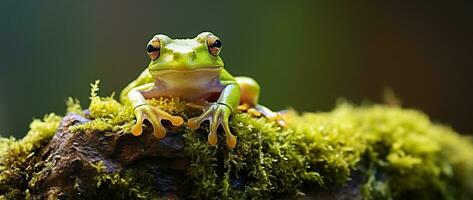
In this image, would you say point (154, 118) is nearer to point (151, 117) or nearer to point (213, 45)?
point (151, 117)

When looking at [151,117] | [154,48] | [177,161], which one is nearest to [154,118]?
[151,117]

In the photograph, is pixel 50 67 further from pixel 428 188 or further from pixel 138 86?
pixel 428 188

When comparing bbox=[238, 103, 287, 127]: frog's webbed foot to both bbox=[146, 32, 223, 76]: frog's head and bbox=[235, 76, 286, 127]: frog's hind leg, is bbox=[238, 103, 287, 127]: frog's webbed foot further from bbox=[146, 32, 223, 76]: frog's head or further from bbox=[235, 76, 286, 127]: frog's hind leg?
bbox=[146, 32, 223, 76]: frog's head

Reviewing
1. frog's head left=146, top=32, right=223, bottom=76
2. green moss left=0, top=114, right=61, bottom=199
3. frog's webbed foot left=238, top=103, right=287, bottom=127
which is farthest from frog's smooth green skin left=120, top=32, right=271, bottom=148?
green moss left=0, top=114, right=61, bottom=199

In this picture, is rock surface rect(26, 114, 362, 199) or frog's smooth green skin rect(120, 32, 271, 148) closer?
rock surface rect(26, 114, 362, 199)

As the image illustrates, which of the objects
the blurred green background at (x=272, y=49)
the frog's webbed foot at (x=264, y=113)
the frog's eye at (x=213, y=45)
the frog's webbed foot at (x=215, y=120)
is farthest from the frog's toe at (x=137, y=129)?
the blurred green background at (x=272, y=49)
